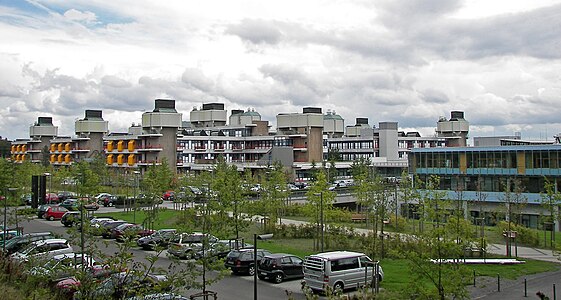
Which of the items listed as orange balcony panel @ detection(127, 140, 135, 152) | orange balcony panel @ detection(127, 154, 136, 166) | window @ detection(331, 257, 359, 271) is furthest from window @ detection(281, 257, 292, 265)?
orange balcony panel @ detection(127, 140, 135, 152)

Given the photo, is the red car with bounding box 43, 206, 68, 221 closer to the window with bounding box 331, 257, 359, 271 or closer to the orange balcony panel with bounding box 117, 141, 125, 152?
the window with bounding box 331, 257, 359, 271

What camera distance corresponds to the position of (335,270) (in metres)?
23.8

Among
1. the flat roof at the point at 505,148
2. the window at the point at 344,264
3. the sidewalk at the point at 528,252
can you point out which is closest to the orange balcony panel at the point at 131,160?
the flat roof at the point at 505,148

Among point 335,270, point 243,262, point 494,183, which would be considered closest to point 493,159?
point 494,183

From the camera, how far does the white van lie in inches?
930

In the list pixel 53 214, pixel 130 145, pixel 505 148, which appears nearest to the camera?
pixel 53 214

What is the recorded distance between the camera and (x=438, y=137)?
439ft

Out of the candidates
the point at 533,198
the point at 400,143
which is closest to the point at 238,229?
the point at 533,198

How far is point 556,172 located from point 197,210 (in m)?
39.9

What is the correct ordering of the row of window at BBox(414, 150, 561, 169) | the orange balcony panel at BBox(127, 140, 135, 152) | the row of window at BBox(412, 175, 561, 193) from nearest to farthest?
the row of window at BBox(414, 150, 561, 169), the row of window at BBox(412, 175, 561, 193), the orange balcony panel at BBox(127, 140, 135, 152)

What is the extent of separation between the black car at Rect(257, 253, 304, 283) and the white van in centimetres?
198

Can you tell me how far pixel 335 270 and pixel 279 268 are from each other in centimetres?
340

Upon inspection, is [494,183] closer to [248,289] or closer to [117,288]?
[248,289]

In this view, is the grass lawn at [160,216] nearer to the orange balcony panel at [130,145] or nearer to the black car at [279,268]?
the black car at [279,268]
